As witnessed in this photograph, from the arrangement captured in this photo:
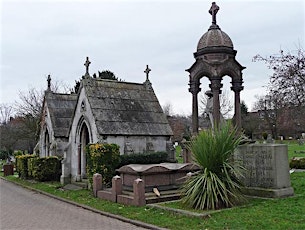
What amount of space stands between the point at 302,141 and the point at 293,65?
36473mm

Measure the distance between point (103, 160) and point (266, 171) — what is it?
7.90 meters

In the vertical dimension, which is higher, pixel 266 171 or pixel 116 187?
pixel 266 171

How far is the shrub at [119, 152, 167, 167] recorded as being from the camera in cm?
1848

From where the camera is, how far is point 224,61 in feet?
50.5

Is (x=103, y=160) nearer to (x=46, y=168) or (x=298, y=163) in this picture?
(x=46, y=168)

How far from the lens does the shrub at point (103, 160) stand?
17219 mm

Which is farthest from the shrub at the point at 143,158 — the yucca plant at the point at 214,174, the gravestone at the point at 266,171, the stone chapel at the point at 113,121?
the gravestone at the point at 266,171

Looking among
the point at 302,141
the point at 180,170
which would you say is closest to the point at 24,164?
the point at 180,170

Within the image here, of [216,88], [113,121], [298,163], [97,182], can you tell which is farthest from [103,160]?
[298,163]

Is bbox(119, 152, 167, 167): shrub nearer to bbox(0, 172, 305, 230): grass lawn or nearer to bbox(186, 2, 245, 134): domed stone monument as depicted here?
bbox(186, 2, 245, 134): domed stone monument

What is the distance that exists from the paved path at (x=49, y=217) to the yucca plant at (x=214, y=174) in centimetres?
221

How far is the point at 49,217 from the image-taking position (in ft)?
40.0

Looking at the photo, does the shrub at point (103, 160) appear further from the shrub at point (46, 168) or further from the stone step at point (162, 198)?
the shrub at point (46, 168)

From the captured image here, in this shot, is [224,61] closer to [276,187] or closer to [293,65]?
[293,65]
